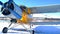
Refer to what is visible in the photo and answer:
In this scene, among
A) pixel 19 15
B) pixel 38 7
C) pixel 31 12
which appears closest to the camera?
pixel 19 15

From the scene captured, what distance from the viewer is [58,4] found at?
19.2 feet

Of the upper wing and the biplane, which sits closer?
the biplane

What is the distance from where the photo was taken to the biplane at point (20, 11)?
18.1ft

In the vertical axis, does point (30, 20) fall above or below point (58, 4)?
below

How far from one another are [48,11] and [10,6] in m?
1.62

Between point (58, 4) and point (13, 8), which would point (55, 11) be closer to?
point (58, 4)

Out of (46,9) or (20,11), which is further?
(46,9)

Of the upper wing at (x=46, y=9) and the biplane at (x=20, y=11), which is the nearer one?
the biplane at (x=20, y=11)

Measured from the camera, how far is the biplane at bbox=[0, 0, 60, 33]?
5.53 metres

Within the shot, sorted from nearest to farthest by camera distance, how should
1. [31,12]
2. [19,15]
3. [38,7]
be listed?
[19,15]
[38,7]
[31,12]

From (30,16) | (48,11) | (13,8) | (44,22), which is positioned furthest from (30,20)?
(13,8)

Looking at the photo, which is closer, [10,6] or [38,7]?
[10,6]

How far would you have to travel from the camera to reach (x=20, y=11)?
20.2 feet

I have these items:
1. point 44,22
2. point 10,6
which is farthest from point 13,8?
point 44,22
